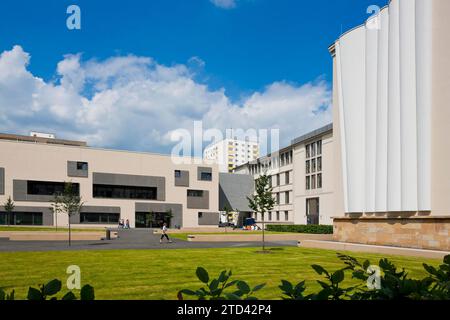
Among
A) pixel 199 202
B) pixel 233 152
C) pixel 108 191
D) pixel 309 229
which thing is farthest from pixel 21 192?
pixel 233 152

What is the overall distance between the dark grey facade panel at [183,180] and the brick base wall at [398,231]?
140 ft

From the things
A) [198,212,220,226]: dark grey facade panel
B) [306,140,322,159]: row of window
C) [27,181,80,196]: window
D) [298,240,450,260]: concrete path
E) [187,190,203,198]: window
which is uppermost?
[306,140,322,159]: row of window

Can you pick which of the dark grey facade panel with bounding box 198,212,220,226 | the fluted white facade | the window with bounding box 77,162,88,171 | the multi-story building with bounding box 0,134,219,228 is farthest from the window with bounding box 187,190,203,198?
the fluted white facade

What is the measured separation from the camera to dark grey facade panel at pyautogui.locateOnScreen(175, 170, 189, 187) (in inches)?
2721

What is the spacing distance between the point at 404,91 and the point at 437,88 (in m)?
1.90

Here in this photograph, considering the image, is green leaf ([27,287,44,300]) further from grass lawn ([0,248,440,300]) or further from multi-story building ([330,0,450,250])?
multi-story building ([330,0,450,250])

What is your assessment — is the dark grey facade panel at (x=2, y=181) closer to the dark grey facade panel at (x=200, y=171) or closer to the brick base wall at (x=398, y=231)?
the dark grey facade panel at (x=200, y=171)

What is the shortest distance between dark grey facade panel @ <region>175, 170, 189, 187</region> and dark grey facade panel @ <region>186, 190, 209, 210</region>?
110 inches

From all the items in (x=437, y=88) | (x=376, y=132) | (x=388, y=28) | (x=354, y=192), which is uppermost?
(x=388, y=28)

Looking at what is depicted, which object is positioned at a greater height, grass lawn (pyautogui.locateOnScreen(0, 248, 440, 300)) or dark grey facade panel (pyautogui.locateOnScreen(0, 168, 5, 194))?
dark grey facade panel (pyautogui.locateOnScreen(0, 168, 5, 194))

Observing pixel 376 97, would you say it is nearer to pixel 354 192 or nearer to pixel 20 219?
pixel 354 192

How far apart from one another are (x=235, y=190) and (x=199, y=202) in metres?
17.8

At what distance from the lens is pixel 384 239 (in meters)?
25.1
